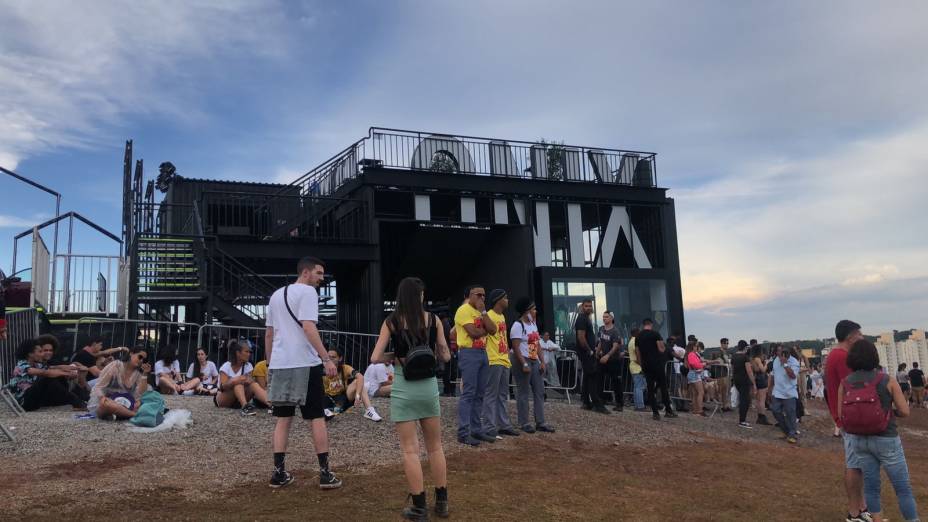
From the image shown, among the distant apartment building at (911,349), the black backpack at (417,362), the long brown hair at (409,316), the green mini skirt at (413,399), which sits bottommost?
the distant apartment building at (911,349)

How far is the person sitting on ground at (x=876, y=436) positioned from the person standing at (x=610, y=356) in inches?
258

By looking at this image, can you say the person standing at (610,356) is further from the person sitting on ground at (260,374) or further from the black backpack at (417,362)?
the black backpack at (417,362)

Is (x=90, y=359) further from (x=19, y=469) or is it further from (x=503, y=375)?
(x=503, y=375)

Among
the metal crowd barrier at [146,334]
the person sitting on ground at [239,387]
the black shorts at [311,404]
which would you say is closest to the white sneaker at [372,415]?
the person sitting on ground at [239,387]

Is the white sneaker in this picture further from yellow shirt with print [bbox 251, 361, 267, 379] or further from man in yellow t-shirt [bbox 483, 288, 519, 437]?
yellow shirt with print [bbox 251, 361, 267, 379]

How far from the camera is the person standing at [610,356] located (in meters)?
12.8

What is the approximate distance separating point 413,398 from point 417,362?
262mm

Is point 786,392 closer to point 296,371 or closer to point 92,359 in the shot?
point 296,371

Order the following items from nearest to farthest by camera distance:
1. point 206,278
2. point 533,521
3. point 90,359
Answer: point 533,521, point 90,359, point 206,278

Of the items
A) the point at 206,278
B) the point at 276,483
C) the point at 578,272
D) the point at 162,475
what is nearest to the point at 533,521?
the point at 276,483

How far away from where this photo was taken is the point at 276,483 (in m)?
5.94

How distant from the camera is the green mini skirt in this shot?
5.23 metres

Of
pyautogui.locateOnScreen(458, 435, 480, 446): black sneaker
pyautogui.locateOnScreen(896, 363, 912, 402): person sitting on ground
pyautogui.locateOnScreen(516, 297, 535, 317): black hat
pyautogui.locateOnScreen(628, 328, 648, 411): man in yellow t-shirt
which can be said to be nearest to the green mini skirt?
pyautogui.locateOnScreen(458, 435, 480, 446): black sneaker

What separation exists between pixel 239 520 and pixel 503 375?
4.53 meters
